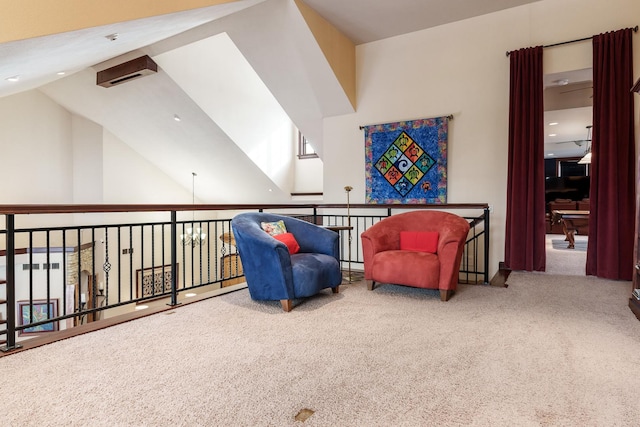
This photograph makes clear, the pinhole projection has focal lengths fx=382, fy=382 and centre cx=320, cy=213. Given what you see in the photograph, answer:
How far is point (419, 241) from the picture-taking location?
377cm

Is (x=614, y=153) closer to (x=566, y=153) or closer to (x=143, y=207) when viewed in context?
(x=143, y=207)

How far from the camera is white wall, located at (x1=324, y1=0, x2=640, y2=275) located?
4.24 m

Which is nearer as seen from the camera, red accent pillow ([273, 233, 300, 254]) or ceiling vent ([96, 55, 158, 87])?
red accent pillow ([273, 233, 300, 254])

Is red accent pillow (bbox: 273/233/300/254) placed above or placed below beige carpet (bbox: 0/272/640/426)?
above

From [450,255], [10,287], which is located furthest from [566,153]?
[10,287]

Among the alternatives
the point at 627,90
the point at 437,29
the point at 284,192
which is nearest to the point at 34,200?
the point at 284,192

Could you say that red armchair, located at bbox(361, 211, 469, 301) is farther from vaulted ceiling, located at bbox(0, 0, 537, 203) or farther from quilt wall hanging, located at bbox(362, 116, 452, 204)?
vaulted ceiling, located at bbox(0, 0, 537, 203)

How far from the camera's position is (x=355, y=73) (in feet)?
18.1

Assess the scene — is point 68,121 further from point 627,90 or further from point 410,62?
point 627,90

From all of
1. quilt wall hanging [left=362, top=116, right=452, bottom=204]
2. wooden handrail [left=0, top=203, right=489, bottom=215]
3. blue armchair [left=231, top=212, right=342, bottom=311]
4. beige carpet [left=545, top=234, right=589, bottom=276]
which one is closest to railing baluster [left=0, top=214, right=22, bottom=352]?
wooden handrail [left=0, top=203, right=489, bottom=215]

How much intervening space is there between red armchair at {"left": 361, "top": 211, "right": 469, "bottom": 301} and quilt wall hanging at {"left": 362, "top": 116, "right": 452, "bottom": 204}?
111cm

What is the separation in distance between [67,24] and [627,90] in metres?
5.06

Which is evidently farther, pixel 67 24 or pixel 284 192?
pixel 284 192

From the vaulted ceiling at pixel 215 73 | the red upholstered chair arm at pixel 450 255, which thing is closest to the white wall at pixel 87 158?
the vaulted ceiling at pixel 215 73
